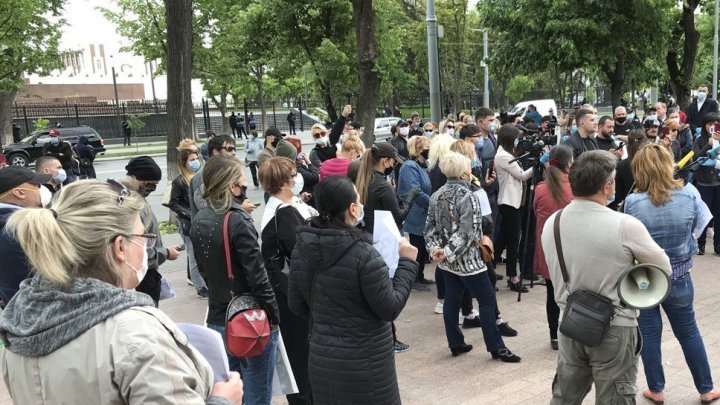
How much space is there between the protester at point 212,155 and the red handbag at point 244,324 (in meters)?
2.31

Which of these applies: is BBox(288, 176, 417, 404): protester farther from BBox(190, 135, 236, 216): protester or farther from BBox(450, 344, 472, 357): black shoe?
BBox(190, 135, 236, 216): protester

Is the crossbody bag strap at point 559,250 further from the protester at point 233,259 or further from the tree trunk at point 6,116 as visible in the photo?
the tree trunk at point 6,116

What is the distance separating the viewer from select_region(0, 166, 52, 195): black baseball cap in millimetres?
3893

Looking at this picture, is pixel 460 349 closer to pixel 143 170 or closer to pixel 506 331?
pixel 506 331

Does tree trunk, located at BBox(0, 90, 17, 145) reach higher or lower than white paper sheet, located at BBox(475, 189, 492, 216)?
higher

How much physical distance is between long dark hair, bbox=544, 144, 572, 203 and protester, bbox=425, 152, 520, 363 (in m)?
0.68

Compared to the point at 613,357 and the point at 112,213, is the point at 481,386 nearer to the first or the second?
the point at 613,357

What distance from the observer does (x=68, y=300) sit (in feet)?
5.71

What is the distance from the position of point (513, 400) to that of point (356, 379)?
6.12ft

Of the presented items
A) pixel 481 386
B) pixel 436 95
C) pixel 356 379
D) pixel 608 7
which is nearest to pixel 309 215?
pixel 356 379

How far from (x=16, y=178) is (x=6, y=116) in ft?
101

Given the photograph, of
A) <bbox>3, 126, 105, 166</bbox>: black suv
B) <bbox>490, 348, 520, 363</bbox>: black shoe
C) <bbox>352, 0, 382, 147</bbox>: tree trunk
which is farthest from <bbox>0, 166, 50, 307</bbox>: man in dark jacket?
<bbox>3, 126, 105, 166</bbox>: black suv

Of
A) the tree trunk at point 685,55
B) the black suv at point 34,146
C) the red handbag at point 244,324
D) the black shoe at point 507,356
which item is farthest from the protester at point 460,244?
the black suv at point 34,146

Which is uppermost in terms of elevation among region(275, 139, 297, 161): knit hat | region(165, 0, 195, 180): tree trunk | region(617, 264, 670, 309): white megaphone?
region(165, 0, 195, 180): tree trunk
